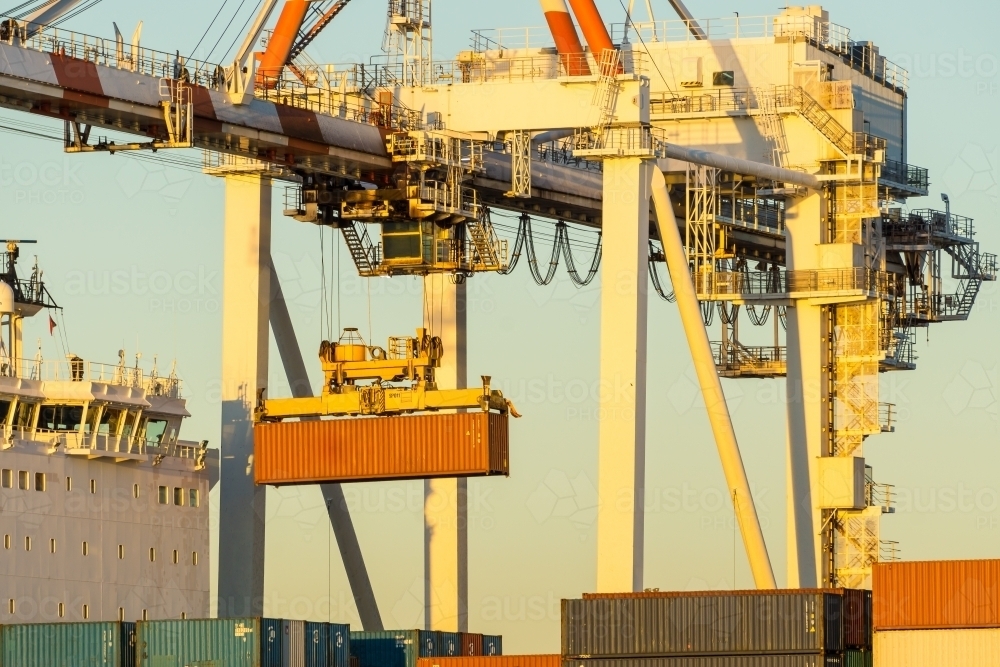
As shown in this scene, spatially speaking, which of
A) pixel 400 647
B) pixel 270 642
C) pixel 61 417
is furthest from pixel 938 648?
pixel 61 417

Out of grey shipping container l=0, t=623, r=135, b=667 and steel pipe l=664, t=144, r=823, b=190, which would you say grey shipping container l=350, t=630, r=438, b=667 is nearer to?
grey shipping container l=0, t=623, r=135, b=667

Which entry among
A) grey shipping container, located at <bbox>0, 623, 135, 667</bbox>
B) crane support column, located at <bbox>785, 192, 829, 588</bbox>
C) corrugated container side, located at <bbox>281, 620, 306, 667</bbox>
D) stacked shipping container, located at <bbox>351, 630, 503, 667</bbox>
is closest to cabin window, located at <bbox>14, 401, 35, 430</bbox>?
grey shipping container, located at <bbox>0, 623, 135, 667</bbox>

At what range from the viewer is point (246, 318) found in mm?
58062

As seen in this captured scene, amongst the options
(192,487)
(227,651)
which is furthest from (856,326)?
(227,651)

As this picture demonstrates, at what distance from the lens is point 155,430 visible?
55938 millimetres

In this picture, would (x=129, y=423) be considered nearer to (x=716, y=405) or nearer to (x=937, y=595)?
(x=716, y=405)

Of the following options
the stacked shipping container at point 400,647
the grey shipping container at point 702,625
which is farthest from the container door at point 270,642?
the grey shipping container at point 702,625

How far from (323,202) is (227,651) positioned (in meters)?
12.4

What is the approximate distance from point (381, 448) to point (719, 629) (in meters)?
10.2

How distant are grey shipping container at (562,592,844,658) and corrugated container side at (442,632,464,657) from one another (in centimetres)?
739

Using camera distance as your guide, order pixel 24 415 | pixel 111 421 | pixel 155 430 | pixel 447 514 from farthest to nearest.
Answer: pixel 447 514, pixel 155 430, pixel 111 421, pixel 24 415

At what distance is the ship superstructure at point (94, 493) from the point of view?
51.1 m

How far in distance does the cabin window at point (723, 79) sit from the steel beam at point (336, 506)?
512 inches

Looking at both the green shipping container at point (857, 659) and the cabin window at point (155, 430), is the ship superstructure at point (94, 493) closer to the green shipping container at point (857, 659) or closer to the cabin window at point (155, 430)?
the cabin window at point (155, 430)
